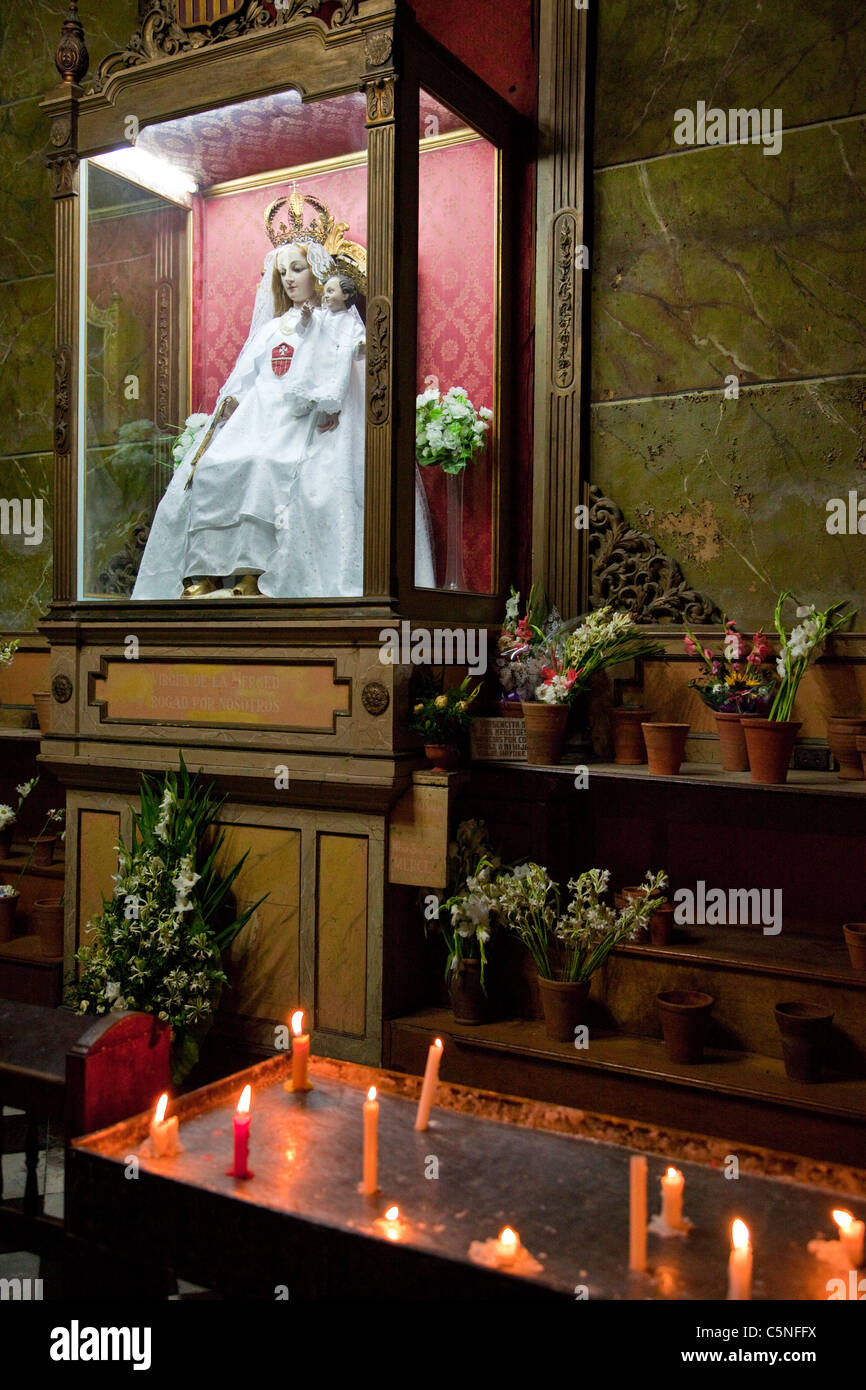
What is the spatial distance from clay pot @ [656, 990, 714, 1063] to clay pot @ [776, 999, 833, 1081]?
9.2 inches

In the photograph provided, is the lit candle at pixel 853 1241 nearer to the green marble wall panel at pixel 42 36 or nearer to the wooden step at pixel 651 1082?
the wooden step at pixel 651 1082

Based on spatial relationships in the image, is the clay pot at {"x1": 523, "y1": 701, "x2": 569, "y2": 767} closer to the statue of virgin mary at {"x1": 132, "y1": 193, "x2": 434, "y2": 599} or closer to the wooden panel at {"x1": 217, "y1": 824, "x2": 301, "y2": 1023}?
the statue of virgin mary at {"x1": 132, "y1": 193, "x2": 434, "y2": 599}

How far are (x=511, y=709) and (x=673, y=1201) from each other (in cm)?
234

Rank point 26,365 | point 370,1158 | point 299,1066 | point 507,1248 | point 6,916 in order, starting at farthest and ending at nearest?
point 26,365
point 6,916
point 299,1066
point 370,1158
point 507,1248

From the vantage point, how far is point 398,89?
3.94 metres

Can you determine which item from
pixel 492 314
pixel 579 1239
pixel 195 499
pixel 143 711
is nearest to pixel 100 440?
pixel 195 499

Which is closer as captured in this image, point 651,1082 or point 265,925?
point 651,1082

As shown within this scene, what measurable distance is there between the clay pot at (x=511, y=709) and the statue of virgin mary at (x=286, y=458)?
54 centimetres

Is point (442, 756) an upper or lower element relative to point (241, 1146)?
upper

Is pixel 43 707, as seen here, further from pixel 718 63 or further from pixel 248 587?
pixel 718 63

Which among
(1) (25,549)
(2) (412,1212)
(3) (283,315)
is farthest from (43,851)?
(2) (412,1212)

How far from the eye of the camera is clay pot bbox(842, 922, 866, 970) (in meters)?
3.60

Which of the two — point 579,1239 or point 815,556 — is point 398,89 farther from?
point 579,1239

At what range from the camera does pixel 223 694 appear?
172 inches
